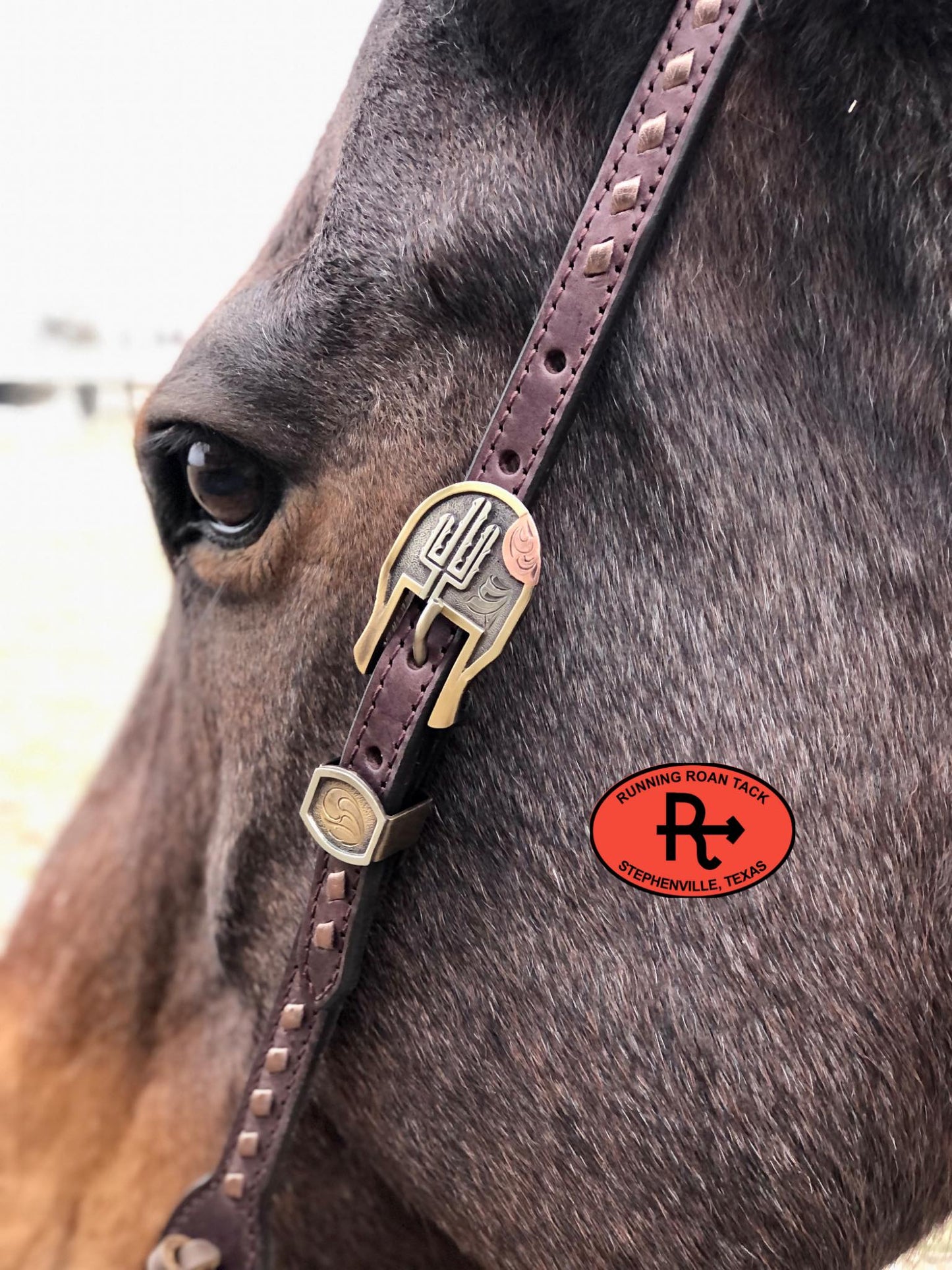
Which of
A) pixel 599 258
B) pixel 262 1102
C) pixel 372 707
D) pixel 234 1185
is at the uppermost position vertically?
pixel 599 258

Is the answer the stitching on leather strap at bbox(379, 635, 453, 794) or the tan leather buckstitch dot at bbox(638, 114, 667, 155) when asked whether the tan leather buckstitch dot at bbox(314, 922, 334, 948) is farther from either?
the tan leather buckstitch dot at bbox(638, 114, 667, 155)

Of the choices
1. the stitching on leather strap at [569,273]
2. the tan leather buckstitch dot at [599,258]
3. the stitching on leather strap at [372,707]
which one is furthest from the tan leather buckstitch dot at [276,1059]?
the tan leather buckstitch dot at [599,258]

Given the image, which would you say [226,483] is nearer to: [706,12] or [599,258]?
[599,258]

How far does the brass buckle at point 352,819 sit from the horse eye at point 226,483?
253mm

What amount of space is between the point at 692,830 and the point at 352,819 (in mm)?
268

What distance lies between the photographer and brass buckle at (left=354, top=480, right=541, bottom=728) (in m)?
0.74

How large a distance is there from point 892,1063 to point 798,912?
128 mm

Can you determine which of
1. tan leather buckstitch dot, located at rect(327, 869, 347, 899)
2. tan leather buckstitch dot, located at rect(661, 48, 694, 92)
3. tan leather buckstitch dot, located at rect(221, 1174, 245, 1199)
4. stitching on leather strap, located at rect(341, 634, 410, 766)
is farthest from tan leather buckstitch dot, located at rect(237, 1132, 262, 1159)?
tan leather buckstitch dot, located at rect(661, 48, 694, 92)

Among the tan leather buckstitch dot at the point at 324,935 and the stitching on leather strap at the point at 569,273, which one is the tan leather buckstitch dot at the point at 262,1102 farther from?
the stitching on leather strap at the point at 569,273

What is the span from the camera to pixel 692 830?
0.77 metres

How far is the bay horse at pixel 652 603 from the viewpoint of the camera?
73cm

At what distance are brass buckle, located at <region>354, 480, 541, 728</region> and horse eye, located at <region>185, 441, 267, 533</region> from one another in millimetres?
198

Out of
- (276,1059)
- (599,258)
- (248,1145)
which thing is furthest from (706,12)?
(248,1145)

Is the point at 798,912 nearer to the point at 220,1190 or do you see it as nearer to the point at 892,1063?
the point at 892,1063
